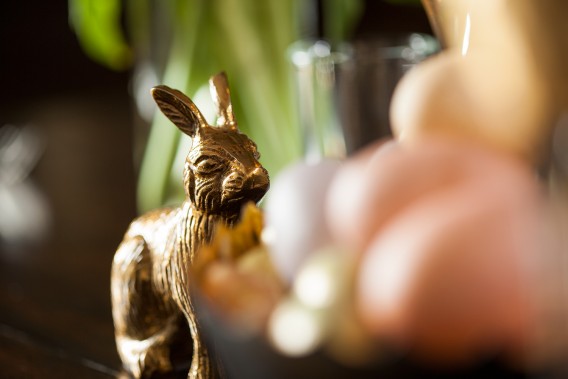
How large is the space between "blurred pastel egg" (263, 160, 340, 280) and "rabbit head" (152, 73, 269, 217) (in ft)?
0.11

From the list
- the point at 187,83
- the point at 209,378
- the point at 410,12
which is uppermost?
the point at 410,12

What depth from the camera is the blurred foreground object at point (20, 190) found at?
63 centimetres

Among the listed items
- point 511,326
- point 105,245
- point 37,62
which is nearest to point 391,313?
point 511,326

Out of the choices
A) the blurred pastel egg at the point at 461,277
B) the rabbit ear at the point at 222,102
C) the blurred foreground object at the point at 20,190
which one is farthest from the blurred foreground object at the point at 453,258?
the blurred foreground object at the point at 20,190

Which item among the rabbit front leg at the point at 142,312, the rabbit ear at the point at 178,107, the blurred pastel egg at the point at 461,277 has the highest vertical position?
the rabbit ear at the point at 178,107

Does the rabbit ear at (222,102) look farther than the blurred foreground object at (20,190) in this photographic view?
No

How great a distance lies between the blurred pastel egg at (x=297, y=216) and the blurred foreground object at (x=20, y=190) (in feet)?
1.32

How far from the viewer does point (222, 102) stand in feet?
0.94

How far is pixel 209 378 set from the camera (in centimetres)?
28

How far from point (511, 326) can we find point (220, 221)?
0.40 ft

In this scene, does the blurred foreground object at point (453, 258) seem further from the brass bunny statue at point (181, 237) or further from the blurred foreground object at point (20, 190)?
the blurred foreground object at point (20, 190)

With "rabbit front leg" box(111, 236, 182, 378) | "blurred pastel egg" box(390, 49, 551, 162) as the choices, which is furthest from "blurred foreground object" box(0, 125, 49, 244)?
"blurred pastel egg" box(390, 49, 551, 162)

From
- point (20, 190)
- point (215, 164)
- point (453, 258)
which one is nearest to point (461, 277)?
point (453, 258)

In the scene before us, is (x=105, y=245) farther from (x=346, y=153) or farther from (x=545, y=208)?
(x=545, y=208)
